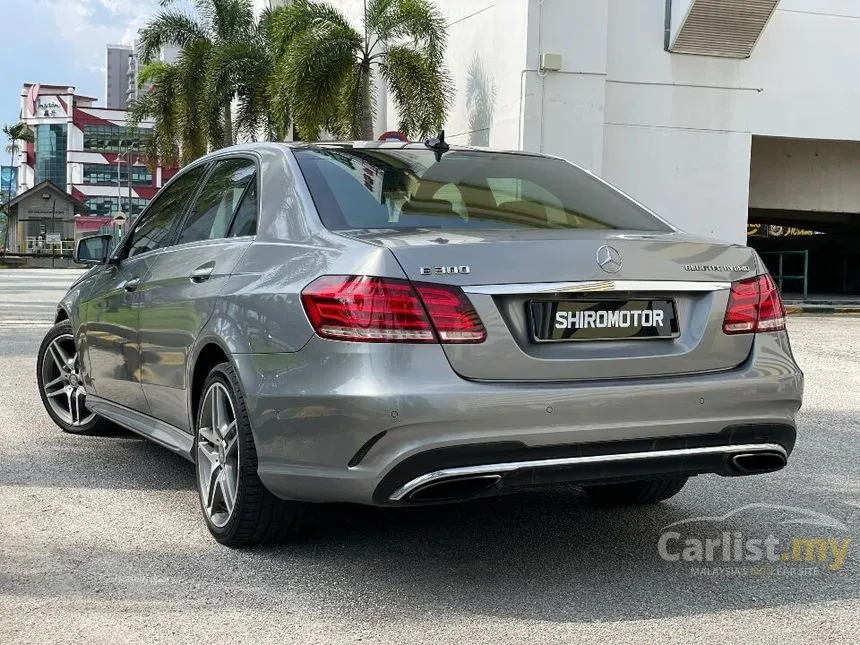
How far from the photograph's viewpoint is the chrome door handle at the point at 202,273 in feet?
14.8

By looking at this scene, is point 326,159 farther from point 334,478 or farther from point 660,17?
point 660,17

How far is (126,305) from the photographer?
5.39 metres

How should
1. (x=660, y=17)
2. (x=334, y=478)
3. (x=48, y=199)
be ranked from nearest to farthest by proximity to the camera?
1. (x=334, y=478)
2. (x=660, y=17)
3. (x=48, y=199)

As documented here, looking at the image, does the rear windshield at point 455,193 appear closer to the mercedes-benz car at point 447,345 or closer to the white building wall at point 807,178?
the mercedes-benz car at point 447,345

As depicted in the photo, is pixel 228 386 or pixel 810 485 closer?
pixel 228 386

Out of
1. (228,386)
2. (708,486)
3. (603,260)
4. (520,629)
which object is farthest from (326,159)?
(708,486)

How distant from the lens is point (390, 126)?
1257 inches

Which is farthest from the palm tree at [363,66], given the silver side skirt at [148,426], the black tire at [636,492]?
the black tire at [636,492]

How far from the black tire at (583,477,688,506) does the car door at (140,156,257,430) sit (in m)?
1.85

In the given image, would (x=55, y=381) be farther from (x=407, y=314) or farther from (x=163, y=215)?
(x=407, y=314)

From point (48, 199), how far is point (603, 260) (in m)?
102

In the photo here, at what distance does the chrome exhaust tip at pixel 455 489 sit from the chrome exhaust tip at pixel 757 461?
935mm

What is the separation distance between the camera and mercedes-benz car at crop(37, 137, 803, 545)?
3541 mm

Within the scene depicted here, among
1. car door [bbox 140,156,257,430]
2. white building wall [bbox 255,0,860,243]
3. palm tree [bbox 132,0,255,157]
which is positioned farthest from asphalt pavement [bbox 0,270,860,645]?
palm tree [bbox 132,0,255,157]
